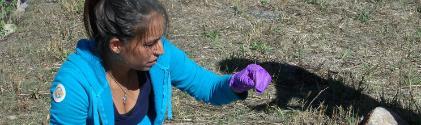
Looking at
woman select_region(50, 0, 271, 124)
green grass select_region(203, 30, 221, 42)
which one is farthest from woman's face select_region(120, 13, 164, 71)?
green grass select_region(203, 30, 221, 42)

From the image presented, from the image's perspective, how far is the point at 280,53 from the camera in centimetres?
582

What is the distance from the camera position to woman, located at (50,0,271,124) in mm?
2439

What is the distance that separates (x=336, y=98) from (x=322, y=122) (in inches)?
20.3

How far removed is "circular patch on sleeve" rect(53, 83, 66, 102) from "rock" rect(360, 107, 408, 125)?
7.19 ft

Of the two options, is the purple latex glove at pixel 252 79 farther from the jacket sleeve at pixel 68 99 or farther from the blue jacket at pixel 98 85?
the jacket sleeve at pixel 68 99

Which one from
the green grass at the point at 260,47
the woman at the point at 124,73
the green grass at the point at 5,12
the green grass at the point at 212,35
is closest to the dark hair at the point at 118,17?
the woman at the point at 124,73

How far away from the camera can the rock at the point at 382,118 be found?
409 cm

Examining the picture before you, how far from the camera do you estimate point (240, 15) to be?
6.84 meters

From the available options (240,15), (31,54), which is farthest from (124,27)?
(240,15)

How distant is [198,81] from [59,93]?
2.16 ft

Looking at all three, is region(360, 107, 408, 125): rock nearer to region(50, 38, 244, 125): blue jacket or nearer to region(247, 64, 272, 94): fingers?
region(50, 38, 244, 125): blue jacket

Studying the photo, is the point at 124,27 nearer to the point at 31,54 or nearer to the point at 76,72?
Answer: the point at 76,72

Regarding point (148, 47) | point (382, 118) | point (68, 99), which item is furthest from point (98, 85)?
point (382, 118)

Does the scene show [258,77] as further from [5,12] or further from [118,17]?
[5,12]
